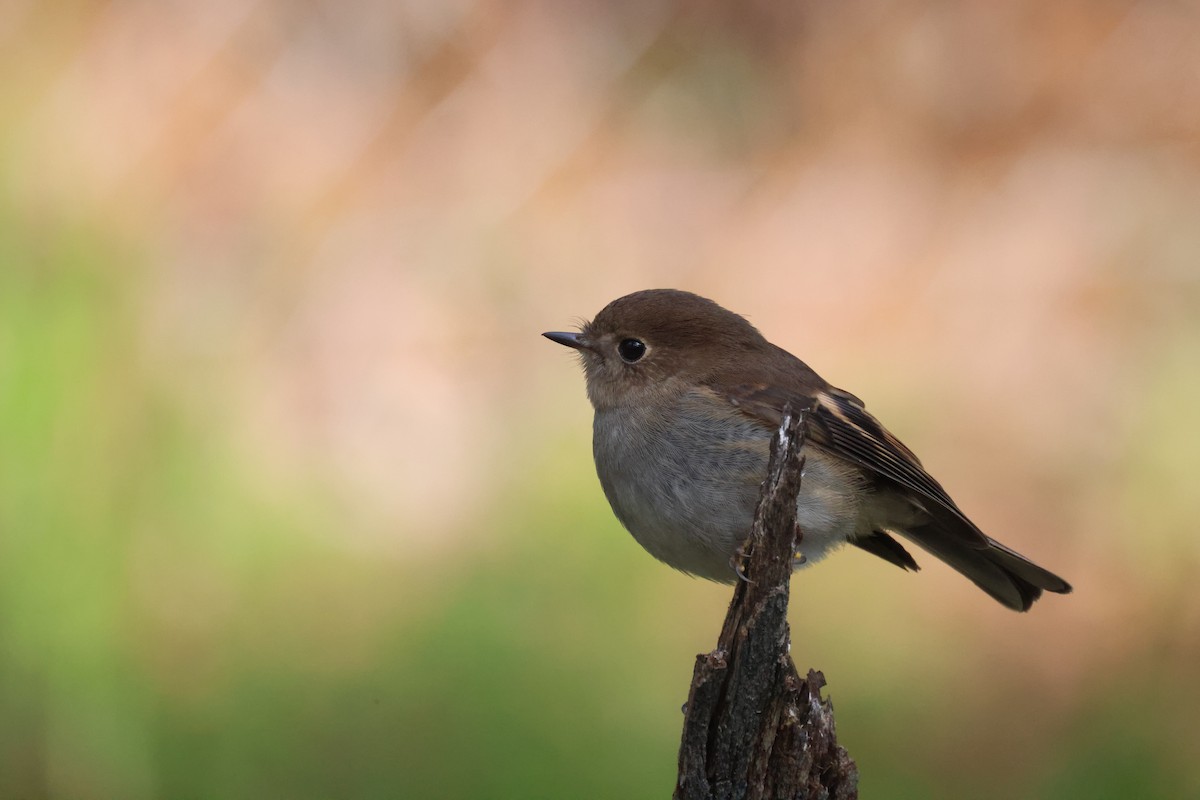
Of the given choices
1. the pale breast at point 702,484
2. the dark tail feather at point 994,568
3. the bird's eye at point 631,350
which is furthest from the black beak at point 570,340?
the dark tail feather at point 994,568

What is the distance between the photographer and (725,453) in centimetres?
361

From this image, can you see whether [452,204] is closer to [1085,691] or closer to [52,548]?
[52,548]

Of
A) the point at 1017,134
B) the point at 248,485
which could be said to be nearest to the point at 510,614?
the point at 248,485

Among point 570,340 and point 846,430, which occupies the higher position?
point 570,340

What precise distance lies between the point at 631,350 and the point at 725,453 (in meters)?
0.50

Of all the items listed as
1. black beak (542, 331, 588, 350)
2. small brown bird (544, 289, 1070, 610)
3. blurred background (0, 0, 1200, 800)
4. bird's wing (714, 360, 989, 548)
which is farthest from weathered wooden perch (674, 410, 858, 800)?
blurred background (0, 0, 1200, 800)

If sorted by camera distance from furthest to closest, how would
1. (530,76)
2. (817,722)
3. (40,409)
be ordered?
1. (530,76)
2. (40,409)
3. (817,722)

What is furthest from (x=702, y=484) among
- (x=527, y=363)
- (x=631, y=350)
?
(x=527, y=363)

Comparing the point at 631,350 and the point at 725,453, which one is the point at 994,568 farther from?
the point at 631,350

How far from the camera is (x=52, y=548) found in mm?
4535

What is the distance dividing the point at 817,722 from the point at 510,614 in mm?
2133

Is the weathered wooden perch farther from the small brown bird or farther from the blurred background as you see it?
the blurred background

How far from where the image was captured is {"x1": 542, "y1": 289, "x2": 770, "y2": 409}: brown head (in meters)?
3.87

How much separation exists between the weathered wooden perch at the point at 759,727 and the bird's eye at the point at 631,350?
1.12 meters
